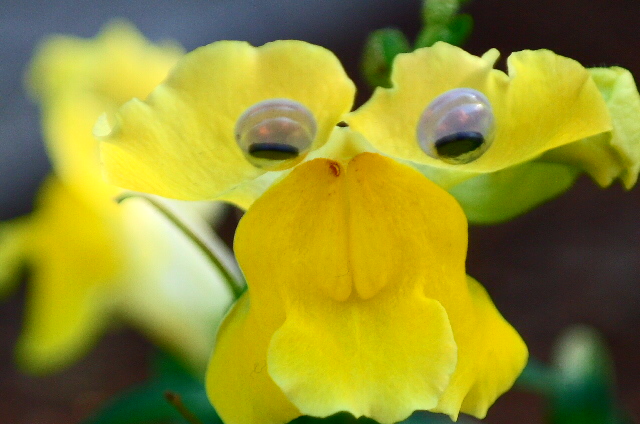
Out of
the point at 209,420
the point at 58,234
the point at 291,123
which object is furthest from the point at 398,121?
the point at 58,234

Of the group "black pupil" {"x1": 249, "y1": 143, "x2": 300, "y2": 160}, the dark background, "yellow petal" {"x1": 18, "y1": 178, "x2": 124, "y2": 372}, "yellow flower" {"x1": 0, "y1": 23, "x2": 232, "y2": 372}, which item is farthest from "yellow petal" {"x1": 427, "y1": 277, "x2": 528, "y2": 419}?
the dark background

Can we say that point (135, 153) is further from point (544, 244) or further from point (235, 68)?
point (544, 244)

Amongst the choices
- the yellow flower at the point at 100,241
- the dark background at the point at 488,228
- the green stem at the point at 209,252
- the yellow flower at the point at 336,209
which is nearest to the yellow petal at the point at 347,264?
the yellow flower at the point at 336,209

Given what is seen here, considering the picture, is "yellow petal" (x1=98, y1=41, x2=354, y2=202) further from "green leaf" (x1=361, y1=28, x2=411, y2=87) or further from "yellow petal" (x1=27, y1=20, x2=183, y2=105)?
"yellow petal" (x1=27, y1=20, x2=183, y2=105)

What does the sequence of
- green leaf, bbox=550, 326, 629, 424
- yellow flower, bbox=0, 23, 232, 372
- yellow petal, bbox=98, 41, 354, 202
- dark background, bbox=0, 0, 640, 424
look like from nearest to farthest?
yellow petal, bbox=98, 41, 354, 202
yellow flower, bbox=0, 23, 232, 372
green leaf, bbox=550, 326, 629, 424
dark background, bbox=0, 0, 640, 424

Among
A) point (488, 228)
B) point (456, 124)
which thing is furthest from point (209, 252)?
point (488, 228)

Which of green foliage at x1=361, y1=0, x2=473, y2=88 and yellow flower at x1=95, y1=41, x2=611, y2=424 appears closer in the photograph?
yellow flower at x1=95, y1=41, x2=611, y2=424

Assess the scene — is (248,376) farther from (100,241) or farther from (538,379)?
(538,379)
